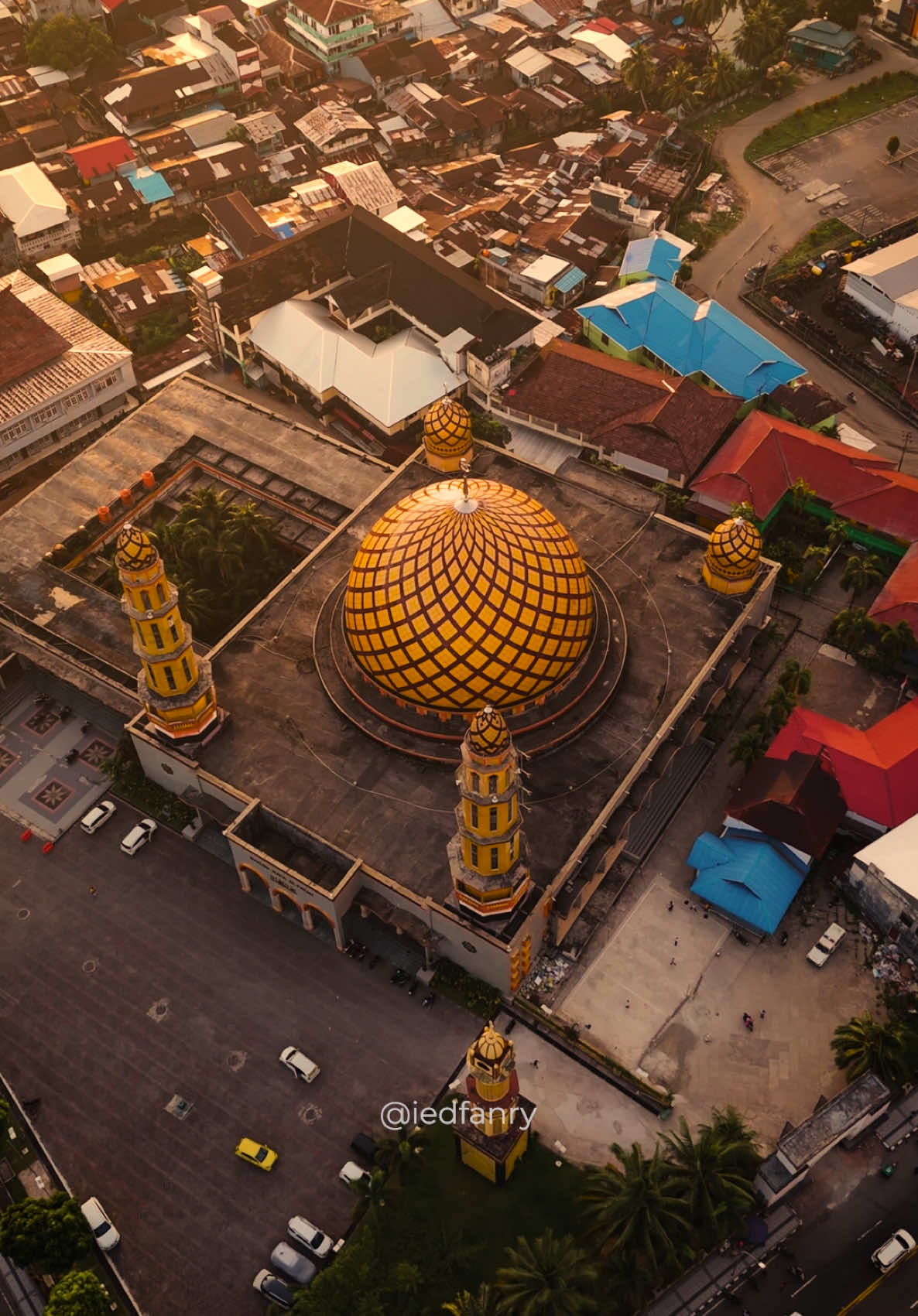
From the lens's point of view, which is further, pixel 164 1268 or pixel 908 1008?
pixel 908 1008

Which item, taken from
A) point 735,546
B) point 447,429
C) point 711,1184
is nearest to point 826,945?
point 711,1184

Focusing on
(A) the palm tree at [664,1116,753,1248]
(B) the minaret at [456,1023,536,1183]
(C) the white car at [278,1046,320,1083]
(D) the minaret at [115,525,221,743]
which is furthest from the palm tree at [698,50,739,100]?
(A) the palm tree at [664,1116,753,1248]

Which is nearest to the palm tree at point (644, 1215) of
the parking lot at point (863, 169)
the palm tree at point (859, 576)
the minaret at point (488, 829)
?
the minaret at point (488, 829)

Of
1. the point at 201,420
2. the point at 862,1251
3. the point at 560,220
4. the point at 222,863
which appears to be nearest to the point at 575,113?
the point at 560,220

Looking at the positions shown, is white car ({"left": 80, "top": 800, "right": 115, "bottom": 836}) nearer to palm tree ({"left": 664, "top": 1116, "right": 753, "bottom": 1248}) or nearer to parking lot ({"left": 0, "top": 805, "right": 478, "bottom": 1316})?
parking lot ({"left": 0, "top": 805, "right": 478, "bottom": 1316})

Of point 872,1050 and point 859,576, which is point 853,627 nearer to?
point 859,576

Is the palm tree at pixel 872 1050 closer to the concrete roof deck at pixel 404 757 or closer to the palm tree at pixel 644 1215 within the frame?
the palm tree at pixel 644 1215

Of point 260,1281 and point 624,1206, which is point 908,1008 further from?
point 260,1281
